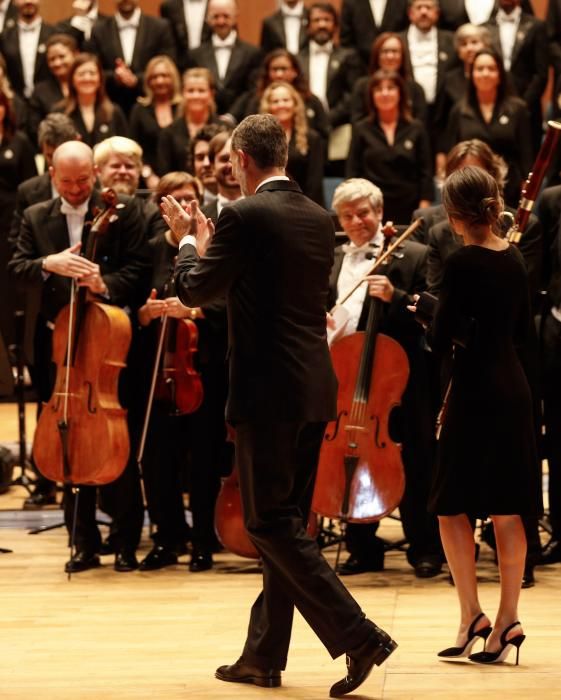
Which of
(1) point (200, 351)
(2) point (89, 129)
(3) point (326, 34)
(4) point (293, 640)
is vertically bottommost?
(4) point (293, 640)

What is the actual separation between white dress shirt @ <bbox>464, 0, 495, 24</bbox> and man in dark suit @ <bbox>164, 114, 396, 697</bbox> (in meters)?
5.43

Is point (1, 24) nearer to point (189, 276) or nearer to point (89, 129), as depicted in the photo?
point (89, 129)

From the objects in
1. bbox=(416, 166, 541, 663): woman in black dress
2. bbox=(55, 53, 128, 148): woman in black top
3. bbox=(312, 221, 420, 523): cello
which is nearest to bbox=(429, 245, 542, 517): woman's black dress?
bbox=(416, 166, 541, 663): woman in black dress

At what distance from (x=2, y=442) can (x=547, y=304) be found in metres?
2.98

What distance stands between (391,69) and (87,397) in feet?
11.2

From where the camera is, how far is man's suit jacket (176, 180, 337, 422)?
3.04 m

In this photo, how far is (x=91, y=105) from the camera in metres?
7.18

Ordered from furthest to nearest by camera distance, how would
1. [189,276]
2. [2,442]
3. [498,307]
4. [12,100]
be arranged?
[12,100] < [2,442] < [498,307] < [189,276]

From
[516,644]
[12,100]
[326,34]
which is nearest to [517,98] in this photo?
[326,34]

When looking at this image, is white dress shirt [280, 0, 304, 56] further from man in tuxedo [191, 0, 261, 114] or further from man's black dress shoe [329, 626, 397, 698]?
man's black dress shoe [329, 626, 397, 698]

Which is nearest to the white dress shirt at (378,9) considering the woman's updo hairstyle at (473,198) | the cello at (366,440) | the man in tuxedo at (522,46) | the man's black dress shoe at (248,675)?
the man in tuxedo at (522,46)

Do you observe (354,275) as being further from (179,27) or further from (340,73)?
(179,27)

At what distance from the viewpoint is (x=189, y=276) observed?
3064 millimetres

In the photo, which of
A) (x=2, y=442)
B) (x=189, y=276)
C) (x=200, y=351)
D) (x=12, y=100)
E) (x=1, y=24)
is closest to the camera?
(x=189, y=276)
